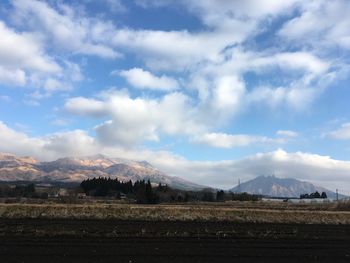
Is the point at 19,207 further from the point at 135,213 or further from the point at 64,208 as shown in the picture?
the point at 135,213

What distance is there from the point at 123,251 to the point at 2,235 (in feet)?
36.8

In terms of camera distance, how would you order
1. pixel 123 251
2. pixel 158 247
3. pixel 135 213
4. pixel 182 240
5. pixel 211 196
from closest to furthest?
pixel 123 251 → pixel 158 247 → pixel 182 240 → pixel 135 213 → pixel 211 196

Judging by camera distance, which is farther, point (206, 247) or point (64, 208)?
point (64, 208)

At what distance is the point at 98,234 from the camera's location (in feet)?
108

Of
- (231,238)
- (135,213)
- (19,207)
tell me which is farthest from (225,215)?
(231,238)

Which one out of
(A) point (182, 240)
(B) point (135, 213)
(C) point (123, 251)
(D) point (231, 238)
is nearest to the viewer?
(C) point (123, 251)

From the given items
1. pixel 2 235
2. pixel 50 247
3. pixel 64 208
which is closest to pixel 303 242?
pixel 50 247

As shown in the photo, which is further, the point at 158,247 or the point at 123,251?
the point at 158,247

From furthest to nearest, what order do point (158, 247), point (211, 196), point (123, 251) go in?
point (211, 196) < point (158, 247) < point (123, 251)

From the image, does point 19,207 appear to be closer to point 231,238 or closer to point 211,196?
point 231,238

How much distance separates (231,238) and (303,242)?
4.76 m

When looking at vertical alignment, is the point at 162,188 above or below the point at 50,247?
above

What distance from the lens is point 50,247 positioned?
81.3ft

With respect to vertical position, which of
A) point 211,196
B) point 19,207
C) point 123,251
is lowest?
point 123,251
